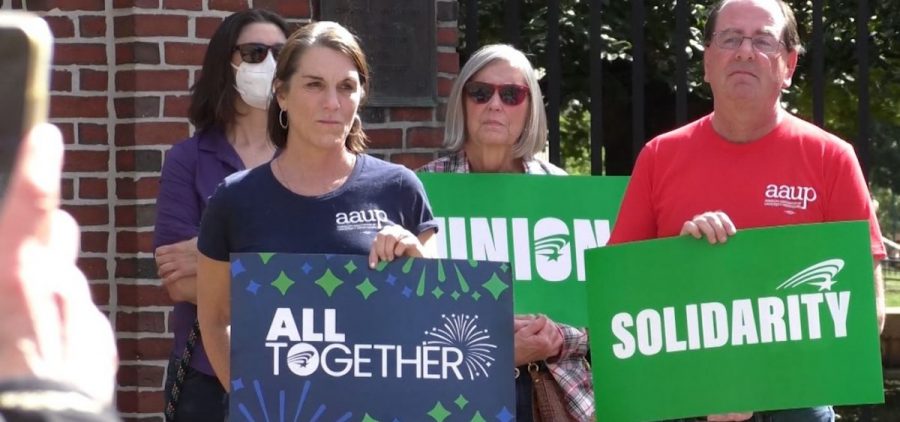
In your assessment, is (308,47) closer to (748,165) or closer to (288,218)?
(288,218)

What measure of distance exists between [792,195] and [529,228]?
925mm

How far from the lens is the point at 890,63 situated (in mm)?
7672

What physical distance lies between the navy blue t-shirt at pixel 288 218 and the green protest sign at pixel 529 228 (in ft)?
2.35

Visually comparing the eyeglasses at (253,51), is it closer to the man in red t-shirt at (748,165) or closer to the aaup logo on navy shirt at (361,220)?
the aaup logo on navy shirt at (361,220)

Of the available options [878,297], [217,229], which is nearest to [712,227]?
[878,297]

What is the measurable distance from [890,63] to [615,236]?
4471 mm

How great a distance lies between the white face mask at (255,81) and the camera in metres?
4.07

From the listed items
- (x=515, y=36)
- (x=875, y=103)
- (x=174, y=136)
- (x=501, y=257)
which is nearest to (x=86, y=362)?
(x=501, y=257)

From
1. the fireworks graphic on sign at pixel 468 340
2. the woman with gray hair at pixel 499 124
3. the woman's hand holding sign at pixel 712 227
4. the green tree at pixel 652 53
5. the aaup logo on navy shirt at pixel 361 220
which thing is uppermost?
the green tree at pixel 652 53

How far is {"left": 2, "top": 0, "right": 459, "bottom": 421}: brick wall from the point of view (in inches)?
190

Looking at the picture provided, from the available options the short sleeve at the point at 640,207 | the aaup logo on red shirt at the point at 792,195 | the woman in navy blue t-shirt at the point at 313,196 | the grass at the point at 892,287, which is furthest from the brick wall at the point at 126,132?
the grass at the point at 892,287

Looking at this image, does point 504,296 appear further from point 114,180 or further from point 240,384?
point 114,180

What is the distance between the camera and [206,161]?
4.02 m

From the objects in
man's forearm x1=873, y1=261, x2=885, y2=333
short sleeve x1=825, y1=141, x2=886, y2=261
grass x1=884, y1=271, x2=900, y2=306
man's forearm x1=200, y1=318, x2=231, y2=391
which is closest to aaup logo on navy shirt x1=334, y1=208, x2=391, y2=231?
man's forearm x1=200, y1=318, x2=231, y2=391
